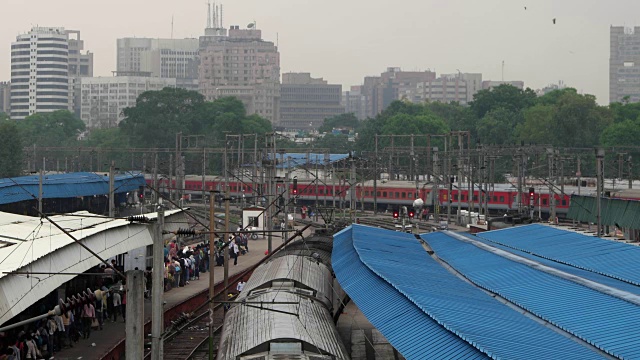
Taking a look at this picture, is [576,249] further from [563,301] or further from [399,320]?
[399,320]

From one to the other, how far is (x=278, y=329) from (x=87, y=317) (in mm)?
13188

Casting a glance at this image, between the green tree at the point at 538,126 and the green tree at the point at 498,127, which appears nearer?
the green tree at the point at 538,126

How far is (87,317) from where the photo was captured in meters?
31.3

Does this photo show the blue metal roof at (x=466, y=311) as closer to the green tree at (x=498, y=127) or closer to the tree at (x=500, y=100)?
the green tree at (x=498, y=127)

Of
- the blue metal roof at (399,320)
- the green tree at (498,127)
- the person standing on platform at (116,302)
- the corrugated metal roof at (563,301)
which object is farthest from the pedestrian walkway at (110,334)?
the green tree at (498,127)

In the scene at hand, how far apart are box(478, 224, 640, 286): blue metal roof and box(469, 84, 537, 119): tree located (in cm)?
12772

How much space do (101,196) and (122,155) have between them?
69.2 metres

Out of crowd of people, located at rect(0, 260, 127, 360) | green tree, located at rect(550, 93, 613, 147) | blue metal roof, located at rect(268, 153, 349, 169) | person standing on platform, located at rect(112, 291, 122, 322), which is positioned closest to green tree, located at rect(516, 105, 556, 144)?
green tree, located at rect(550, 93, 613, 147)

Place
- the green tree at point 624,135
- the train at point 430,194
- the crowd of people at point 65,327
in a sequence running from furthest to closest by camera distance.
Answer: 1. the green tree at point 624,135
2. the train at point 430,194
3. the crowd of people at point 65,327

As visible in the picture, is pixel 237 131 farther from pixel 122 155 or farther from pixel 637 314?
pixel 637 314

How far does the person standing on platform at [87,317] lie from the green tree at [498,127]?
118 metres

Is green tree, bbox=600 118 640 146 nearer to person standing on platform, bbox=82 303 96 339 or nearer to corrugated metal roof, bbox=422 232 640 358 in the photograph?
corrugated metal roof, bbox=422 232 640 358

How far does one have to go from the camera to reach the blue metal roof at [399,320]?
1733 cm

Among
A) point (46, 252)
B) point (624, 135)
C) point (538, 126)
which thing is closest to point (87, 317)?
point (46, 252)
